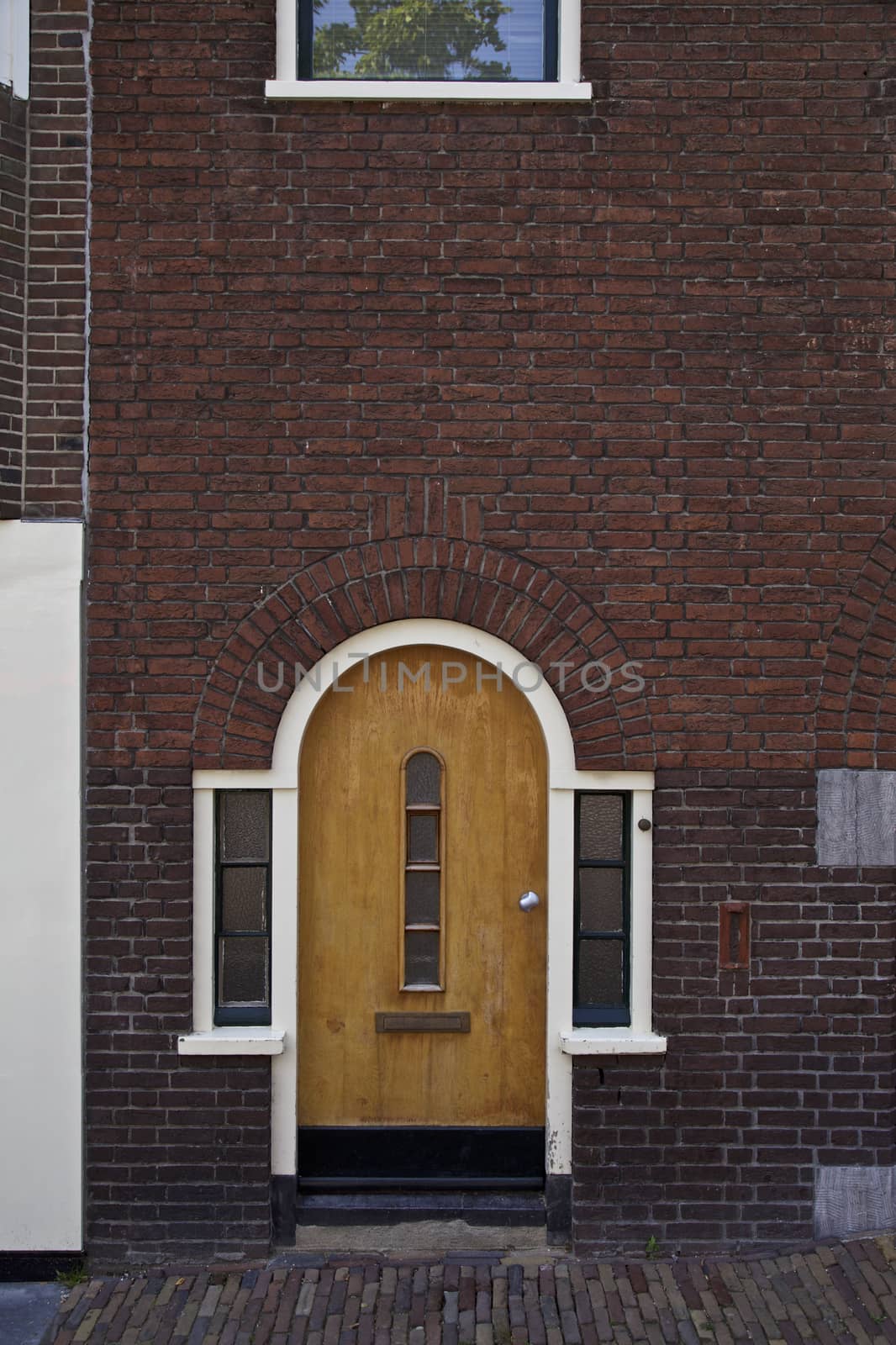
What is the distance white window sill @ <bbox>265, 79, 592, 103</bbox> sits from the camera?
14.1 feet

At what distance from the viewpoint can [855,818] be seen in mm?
4391

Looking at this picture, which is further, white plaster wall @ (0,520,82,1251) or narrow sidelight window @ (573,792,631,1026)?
narrow sidelight window @ (573,792,631,1026)

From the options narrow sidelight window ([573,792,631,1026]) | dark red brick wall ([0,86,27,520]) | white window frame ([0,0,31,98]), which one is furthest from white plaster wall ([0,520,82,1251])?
narrow sidelight window ([573,792,631,1026])

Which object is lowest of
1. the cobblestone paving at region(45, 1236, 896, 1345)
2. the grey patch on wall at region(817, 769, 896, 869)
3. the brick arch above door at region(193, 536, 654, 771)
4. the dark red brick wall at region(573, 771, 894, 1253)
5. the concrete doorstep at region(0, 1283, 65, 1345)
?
the concrete doorstep at region(0, 1283, 65, 1345)

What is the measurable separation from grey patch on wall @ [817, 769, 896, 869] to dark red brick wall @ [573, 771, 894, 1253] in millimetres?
59

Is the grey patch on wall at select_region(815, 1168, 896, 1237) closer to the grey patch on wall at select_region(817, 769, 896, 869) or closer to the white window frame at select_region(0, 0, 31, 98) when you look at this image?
Answer: the grey patch on wall at select_region(817, 769, 896, 869)

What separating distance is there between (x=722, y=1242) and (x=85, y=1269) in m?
2.66

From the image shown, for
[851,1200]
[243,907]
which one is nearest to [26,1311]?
[243,907]

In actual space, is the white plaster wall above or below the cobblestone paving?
above

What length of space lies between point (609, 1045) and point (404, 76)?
166 inches

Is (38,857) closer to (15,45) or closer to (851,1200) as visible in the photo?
(15,45)

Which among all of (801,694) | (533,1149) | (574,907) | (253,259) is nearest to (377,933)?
(574,907)

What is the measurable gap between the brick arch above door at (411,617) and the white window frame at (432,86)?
6.04 feet

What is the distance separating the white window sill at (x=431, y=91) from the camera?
14.1 feet
